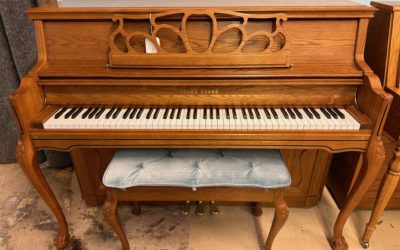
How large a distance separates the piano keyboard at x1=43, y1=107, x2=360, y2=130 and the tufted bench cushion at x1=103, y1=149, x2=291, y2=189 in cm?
18

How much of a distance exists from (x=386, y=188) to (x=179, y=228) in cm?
122

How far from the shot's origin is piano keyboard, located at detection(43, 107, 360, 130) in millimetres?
1317

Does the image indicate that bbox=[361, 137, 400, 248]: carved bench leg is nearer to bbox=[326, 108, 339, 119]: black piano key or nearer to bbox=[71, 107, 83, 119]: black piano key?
bbox=[326, 108, 339, 119]: black piano key

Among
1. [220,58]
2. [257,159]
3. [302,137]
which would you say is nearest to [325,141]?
[302,137]

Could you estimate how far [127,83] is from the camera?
4.69 feet

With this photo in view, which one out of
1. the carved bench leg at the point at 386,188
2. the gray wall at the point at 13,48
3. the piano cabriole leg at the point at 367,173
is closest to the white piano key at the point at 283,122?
the piano cabriole leg at the point at 367,173

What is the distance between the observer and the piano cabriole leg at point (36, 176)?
1347mm

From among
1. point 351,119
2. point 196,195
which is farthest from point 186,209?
point 351,119

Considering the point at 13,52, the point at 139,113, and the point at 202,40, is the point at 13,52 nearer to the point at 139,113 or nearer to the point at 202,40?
the point at 139,113

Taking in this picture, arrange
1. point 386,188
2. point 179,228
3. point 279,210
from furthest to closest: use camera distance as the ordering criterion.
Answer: point 179,228, point 386,188, point 279,210

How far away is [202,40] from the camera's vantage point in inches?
57.5

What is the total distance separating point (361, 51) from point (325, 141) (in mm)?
512

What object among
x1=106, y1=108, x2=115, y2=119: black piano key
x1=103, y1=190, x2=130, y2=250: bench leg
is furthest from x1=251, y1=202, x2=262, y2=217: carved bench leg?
x1=106, y1=108, x2=115, y2=119: black piano key

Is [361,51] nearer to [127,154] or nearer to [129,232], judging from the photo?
[127,154]
